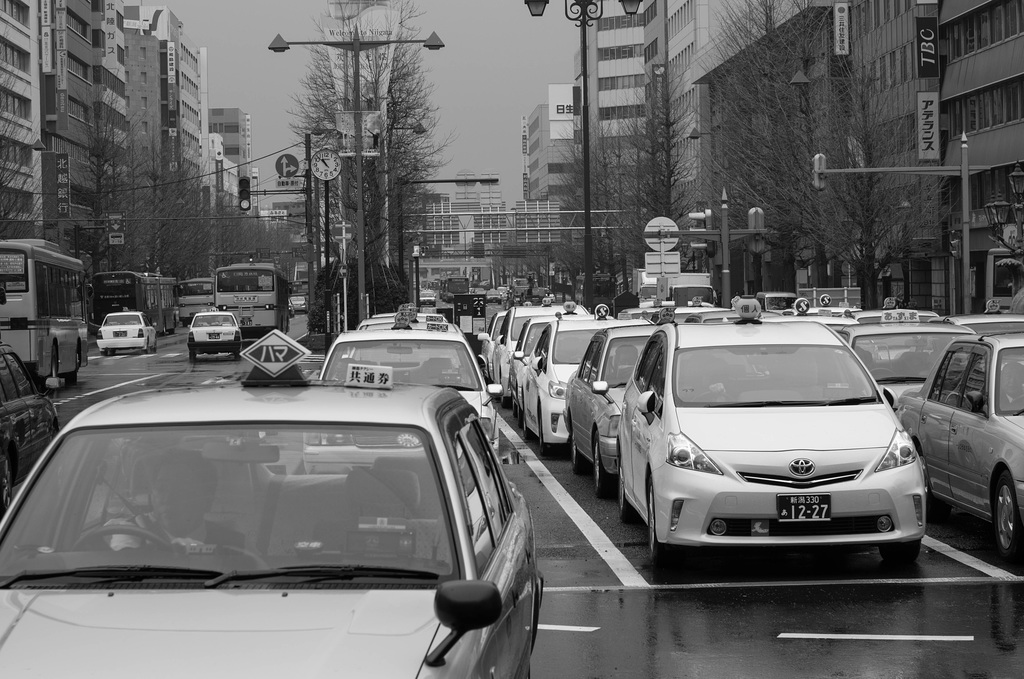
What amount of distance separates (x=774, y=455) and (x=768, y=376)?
4.45 ft

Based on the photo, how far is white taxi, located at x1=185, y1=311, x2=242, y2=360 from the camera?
46344 mm

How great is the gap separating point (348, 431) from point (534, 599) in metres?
1.45

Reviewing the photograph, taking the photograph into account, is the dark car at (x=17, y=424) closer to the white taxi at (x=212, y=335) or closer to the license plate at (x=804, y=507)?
the license plate at (x=804, y=507)

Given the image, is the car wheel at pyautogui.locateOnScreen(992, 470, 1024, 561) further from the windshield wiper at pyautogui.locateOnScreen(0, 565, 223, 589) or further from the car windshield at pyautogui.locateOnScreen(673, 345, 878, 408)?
the windshield wiper at pyautogui.locateOnScreen(0, 565, 223, 589)

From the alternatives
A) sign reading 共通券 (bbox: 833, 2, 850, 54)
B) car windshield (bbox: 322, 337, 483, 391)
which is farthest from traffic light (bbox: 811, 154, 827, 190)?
car windshield (bbox: 322, 337, 483, 391)

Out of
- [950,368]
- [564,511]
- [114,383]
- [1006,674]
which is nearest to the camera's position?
[1006,674]

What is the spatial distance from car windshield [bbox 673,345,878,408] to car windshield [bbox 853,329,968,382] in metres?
4.58

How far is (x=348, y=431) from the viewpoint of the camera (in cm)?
456

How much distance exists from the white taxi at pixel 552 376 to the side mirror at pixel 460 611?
495 inches

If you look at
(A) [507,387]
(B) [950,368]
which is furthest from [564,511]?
(A) [507,387]

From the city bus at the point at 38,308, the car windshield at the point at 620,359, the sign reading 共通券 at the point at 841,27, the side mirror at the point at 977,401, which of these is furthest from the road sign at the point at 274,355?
the sign reading 共通券 at the point at 841,27

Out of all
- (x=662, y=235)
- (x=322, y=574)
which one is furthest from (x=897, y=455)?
(x=662, y=235)

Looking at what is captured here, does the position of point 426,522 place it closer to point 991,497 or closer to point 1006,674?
point 1006,674

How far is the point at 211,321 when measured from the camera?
4750 cm
